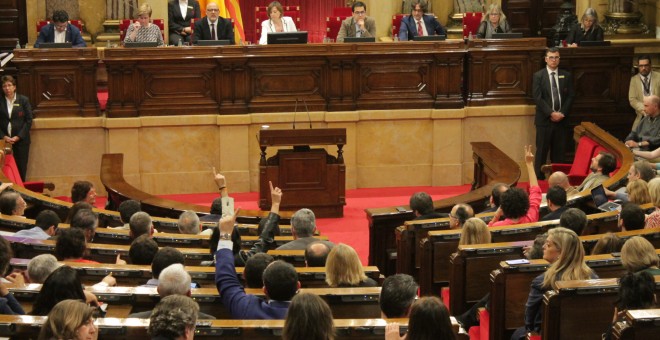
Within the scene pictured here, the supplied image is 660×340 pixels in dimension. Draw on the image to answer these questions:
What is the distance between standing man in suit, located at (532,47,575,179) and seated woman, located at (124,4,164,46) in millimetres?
4345

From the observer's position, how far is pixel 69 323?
4551 millimetres

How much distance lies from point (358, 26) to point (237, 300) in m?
7.85

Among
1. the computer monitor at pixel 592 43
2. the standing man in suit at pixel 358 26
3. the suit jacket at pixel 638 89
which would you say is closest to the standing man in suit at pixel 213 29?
the standing man in suit at pixel 358 26

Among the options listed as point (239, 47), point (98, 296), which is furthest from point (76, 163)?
point (98, 296)

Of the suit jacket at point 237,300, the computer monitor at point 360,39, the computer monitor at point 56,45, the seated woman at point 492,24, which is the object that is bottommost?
the suit jacket at point 237,300

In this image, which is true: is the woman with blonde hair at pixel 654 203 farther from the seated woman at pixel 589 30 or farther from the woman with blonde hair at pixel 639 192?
the seated woman at pixel 589 30

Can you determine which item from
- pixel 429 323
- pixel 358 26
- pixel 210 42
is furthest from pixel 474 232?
pixel 358 26

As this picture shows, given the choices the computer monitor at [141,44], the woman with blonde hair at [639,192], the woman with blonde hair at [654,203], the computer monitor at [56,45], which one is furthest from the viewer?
the computer monitor at [141,44]

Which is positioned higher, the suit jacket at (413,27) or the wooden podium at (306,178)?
the suit jacket at (413,27)

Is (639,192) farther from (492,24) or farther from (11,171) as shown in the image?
(11,171)

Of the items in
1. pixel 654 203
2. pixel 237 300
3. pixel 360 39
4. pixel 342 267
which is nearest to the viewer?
pixel 237 300

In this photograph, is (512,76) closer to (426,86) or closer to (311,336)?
(426,86)

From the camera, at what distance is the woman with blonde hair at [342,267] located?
618cm

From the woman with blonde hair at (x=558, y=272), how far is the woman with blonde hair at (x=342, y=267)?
97 centimetres
